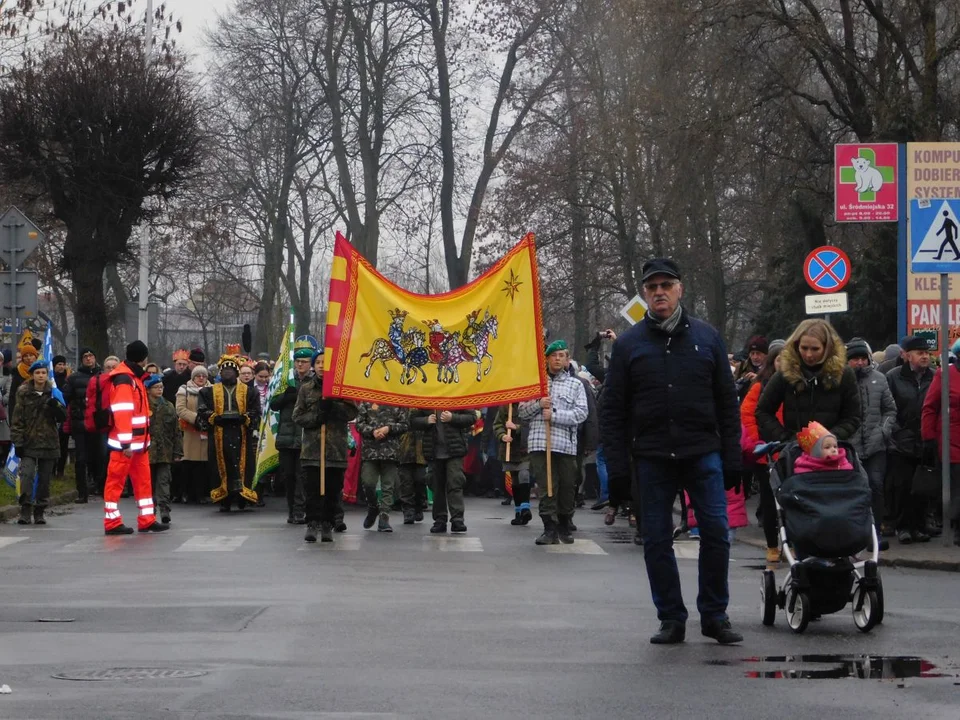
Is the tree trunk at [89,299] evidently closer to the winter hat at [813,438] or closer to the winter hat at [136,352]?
the winter hat at [136,352]

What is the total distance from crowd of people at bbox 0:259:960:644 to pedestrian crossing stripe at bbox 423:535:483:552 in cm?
64

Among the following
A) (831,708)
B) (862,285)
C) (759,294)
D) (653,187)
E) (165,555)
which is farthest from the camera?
(759,294)

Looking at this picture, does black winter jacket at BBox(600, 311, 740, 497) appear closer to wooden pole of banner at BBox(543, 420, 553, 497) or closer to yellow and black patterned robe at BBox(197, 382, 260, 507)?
wooden pole of banner at BBox(543, 420, 553, 497)

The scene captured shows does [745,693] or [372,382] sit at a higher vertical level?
[372,382]

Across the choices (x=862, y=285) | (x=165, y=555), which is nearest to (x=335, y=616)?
(x=165, y=555)

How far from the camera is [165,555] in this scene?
50.1 feet

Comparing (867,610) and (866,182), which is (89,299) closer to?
(866,182)

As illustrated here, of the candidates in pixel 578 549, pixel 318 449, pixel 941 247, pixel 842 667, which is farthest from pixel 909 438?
pixel 842 667

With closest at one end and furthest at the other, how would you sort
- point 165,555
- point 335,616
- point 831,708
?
point 831,708
point 335,616
point 165,555

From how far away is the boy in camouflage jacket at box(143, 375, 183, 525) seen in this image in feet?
65.7

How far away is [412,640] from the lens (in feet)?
31.2

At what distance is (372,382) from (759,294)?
46.5 m

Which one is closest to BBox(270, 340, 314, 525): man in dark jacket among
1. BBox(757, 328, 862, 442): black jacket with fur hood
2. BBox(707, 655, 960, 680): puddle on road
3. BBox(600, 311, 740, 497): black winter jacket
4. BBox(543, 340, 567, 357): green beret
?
BBox(543, 340, 567, 357): green beret

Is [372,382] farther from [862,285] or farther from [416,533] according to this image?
[862,285]
